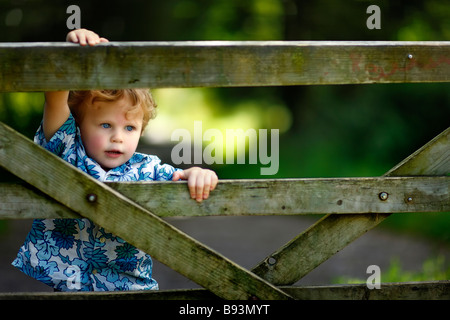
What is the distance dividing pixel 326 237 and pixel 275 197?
306 mm

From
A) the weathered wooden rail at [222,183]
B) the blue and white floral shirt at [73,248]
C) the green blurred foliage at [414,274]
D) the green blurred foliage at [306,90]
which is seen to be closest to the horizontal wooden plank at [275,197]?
the weathered wooden rail at [222,183]

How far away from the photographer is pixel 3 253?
19.7ft

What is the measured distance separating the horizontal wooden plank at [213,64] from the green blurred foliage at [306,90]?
14.3 feet

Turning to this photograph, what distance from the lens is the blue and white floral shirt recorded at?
2779 mm

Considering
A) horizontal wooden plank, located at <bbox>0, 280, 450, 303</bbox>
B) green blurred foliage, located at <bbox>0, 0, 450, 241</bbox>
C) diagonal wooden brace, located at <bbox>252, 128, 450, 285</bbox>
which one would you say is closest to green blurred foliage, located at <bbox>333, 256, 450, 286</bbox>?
green blurred foliage, located at <bbox>0, 0, 450, 241</bbox>

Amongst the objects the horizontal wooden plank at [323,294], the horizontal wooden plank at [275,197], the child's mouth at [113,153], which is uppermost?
the child's mouth at [113,153]

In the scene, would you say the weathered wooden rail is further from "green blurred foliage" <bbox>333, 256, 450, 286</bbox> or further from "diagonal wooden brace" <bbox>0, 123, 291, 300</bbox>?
"green blurred foliage" <bbox>333, 256, 450, 286</bbox>

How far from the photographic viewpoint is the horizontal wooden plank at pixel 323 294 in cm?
262

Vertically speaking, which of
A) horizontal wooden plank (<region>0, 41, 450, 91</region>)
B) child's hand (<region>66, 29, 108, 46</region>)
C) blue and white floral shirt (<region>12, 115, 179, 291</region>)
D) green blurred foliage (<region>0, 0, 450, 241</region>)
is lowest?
blue and white floral shirt (<region>12, 115, 179, 291</region>)

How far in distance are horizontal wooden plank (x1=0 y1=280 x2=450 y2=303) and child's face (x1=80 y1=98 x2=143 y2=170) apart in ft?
1.98

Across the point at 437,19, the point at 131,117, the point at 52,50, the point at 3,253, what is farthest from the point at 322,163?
the point at 52,50

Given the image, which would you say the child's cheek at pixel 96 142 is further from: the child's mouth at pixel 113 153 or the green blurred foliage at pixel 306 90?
the green blurred foliage at pixel 306 90

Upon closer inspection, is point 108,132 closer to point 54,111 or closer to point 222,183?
point 54,111
